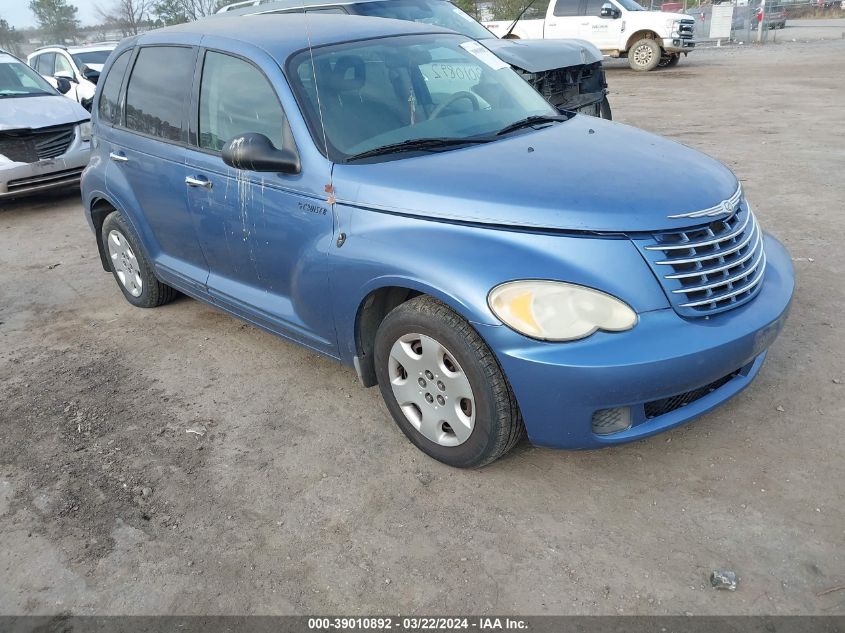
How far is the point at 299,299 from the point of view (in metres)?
3.50

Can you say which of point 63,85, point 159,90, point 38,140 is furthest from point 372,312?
point 63,85

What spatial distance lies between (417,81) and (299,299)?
128 cm

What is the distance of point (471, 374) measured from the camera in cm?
277

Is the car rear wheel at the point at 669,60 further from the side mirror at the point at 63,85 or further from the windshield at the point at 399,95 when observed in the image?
the windshield at the point at 399,95

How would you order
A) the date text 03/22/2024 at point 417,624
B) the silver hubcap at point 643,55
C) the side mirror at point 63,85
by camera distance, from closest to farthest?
the date text 03/22/2024 at point 417,624
the side mirror at point 63,85
the silver hubcap at point 643,55

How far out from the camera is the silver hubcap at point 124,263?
5.01 m

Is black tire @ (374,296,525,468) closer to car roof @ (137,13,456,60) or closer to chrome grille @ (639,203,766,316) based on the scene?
chrome grille @ (639,203,766,316)

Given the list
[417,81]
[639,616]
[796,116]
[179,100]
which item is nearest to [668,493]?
[639,616]

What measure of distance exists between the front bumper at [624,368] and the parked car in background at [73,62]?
11.6m

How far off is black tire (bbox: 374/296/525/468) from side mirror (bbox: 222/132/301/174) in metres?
0.85

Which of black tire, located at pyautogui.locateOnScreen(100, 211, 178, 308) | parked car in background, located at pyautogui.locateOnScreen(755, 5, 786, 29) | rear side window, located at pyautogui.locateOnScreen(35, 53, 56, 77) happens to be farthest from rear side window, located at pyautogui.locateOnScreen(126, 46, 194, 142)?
parked car in background, located at pyautogui.locateOnScreen(755, 5, 786, 29)

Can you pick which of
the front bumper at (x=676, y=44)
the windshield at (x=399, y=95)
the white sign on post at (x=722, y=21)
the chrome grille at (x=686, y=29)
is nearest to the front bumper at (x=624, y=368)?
the windshield at (x=399, y=95)

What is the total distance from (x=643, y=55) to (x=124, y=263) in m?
16.1

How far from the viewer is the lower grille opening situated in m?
2.77
